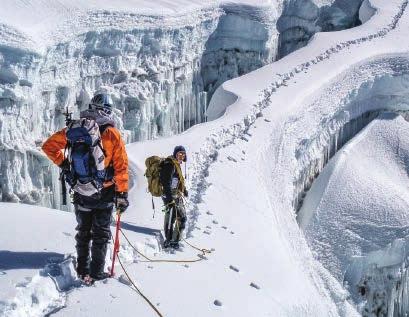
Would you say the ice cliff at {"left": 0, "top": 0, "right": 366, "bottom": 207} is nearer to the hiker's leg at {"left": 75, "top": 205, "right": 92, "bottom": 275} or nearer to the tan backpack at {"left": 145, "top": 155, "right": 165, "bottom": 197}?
the tan backpack at {"left": 145, "top": 155, "right": 165, "bottom": 197}

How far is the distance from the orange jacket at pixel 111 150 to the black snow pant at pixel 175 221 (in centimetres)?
184

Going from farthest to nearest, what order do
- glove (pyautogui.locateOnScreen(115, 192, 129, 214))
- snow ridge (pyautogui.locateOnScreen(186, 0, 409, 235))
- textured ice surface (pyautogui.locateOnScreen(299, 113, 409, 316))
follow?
textured ice surface (pyautogui.locateOnScreen(299, 113, 409, 316)), snow ridge (pyautogui.locateOnScreen(186, 0, 409, 235)), glove (pyautogui.locateOnScreen(115, 192, 129, 214))

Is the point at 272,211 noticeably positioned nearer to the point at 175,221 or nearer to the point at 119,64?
the point at 175,221

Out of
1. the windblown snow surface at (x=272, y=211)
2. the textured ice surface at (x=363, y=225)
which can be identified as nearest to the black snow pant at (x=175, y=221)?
the windblown snow surface at (x=272, y=211)

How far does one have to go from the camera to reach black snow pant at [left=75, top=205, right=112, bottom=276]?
6.10 metres

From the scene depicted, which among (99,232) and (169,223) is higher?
(99,232)

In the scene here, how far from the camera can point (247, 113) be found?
587 inches

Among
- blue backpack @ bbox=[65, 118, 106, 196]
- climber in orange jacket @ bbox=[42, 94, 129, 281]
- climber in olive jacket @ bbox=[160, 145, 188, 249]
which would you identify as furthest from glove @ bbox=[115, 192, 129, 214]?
climber in olive jacket @ bbox=[160, 145, 188, 249]

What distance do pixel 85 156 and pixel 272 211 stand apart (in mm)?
6229

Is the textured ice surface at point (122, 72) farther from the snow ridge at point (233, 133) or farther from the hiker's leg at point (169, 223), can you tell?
the hiker's leg at point (169, 223)

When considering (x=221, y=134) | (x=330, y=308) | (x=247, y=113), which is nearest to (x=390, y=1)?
(x=247, y=113)

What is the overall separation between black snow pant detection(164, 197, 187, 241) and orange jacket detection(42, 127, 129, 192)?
1.84 m

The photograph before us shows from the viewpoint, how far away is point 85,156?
577cm

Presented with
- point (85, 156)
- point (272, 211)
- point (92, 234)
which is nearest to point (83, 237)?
point (92, 234)
